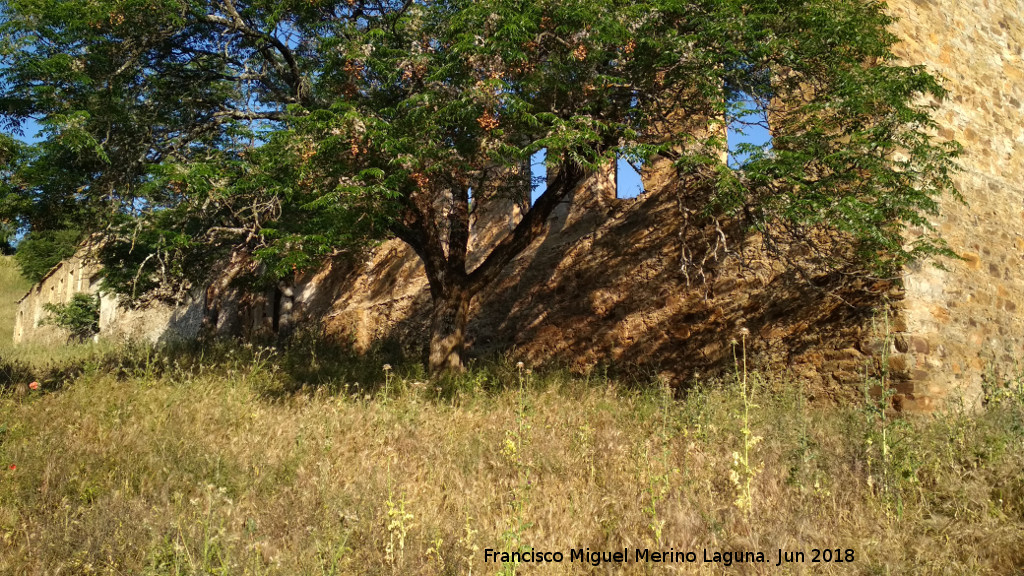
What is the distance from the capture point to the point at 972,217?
782 cm

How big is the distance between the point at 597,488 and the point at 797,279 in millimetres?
4254

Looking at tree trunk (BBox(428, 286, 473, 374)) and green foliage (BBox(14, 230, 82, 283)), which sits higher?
green foliage (BBox(14, 230, 82, 283))

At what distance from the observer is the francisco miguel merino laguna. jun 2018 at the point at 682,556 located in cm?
340

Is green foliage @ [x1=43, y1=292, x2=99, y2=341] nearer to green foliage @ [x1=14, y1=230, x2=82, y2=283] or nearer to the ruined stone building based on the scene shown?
green foliage @ [x1=14, y1=230, x2=82, y2=283]

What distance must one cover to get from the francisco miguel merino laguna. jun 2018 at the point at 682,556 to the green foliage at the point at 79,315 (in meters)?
23.6

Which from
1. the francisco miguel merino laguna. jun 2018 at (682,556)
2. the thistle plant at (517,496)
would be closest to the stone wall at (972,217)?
the francisco miguel merino laguna. jun 2018 at (682,556)

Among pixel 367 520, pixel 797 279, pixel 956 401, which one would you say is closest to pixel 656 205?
pixel 797 279

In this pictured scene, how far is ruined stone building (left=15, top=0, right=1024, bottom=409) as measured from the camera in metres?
6.72

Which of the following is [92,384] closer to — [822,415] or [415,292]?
[415,292]

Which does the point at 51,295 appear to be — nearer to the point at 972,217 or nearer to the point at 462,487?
the point at 462,487

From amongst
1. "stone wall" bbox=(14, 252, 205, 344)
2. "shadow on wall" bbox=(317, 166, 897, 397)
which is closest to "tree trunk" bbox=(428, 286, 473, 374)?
"shadow on wall" bbox=(317, 166, 897, 397)

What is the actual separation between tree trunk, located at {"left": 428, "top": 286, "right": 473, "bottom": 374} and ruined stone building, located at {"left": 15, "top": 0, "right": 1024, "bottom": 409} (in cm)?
193

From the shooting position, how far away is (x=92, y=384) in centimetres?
629

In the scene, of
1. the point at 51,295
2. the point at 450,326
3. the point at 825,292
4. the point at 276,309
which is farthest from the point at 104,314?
the point at 825,292
